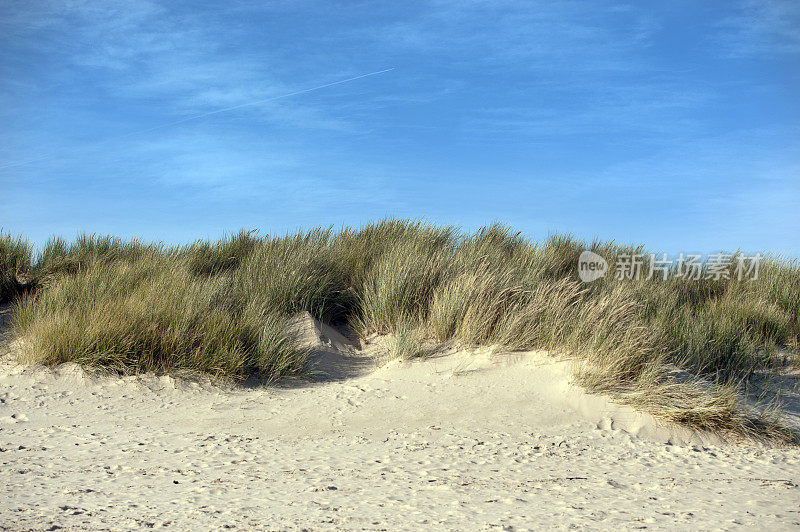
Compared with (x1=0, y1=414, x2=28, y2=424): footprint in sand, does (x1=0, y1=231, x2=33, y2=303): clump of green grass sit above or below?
above

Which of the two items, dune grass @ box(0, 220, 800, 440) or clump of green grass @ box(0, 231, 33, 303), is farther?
clump of green grass @ box(0, 231, 33, 303)

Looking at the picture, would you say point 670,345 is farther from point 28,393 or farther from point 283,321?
point 28,393

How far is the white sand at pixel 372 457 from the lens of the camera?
12.5 ft

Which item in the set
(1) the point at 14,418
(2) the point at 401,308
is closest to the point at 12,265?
(1) the point at 14,418

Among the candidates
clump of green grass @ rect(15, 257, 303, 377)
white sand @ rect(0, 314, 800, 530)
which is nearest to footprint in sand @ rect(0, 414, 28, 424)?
white sand @ rect(0, 314, 800, 530)

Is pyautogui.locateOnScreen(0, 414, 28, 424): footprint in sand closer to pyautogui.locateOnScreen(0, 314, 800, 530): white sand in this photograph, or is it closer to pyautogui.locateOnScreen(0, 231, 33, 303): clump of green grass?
pyautogui.locateOnScreen(0, 314, 800, 530): white sand

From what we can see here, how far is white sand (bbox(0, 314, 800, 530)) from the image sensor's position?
3.82 metres

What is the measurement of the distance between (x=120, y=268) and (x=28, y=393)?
2605 mm

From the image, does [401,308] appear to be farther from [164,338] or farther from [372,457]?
[372,457]

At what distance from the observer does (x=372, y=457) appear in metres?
4.90

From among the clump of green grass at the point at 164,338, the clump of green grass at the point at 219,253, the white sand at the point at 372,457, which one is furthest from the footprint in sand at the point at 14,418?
the clump of green grass at the point at 219,253

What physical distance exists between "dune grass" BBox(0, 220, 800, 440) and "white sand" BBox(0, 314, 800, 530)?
12.1 inches

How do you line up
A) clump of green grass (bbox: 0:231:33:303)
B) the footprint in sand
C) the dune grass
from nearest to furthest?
the footprint in sand, the dune grass, clump of green grass (bbox: 0:231:33:303)

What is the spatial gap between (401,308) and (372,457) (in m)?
3.20
